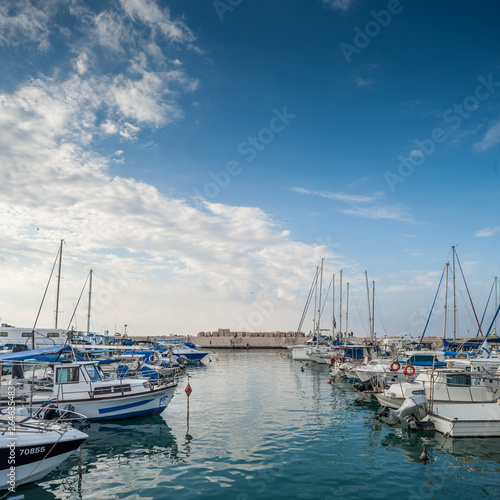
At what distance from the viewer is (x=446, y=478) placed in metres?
15.1

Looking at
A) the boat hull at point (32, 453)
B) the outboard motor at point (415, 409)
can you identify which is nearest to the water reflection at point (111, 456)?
the boat hull at point (32, 453)

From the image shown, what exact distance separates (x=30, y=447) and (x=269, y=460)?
9131 mm

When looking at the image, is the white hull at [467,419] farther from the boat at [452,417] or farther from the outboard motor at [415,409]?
the outboard motor at [415,409]

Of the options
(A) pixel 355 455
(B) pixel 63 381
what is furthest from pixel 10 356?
(A) pixel 355 455

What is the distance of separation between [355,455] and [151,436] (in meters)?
10.4

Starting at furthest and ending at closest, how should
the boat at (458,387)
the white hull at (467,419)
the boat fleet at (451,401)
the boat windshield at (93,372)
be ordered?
A: 1. the boat windshield at (93,372)
2. the boat at (458,387)
3. the boat fleet at (451,401)
4. the white hull at (467,419)

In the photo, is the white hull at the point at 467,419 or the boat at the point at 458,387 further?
the boat at the point at 458,387

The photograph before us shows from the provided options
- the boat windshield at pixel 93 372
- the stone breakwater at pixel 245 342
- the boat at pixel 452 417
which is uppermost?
the boat windshield at pixel 93 372

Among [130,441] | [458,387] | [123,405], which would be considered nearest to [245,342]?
[123,405]

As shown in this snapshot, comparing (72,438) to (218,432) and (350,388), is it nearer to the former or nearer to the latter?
(218,432)

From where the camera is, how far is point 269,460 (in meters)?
16.6

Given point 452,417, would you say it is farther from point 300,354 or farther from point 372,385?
point 300,354

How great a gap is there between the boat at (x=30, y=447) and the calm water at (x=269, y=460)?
731 millimetres

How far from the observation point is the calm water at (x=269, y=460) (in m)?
13.8
